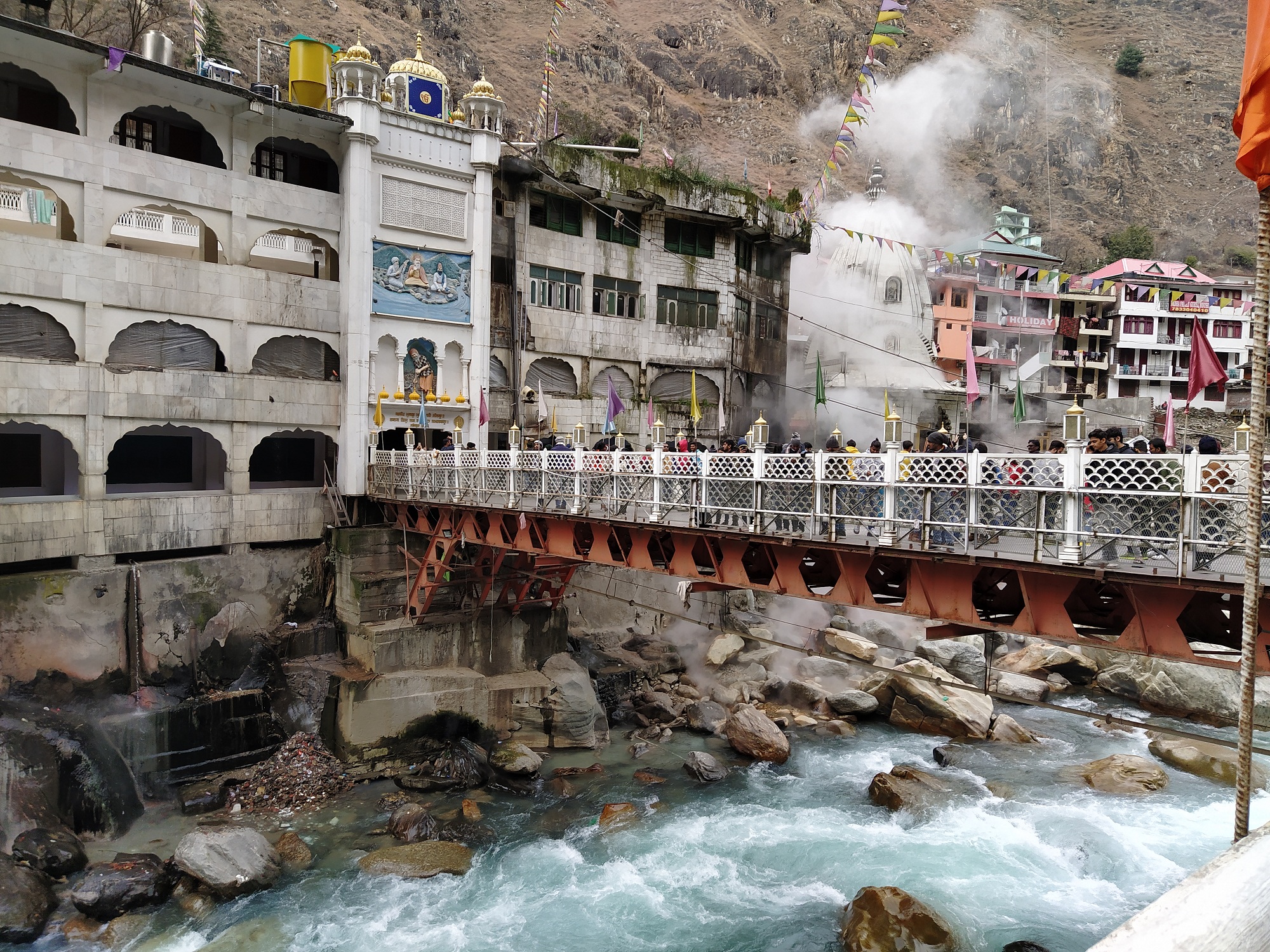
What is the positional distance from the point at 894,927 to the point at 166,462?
79.5 ft

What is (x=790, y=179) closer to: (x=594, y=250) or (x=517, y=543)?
(x=594, y=250)

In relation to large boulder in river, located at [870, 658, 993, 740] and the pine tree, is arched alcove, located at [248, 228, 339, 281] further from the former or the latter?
the pine tree

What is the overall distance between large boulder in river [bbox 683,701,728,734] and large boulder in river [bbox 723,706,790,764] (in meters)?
1.03

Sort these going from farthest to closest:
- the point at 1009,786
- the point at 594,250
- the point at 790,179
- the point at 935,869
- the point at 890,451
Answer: the point at 790,179
the point at 594,250
the point at 1009,786
the point at 935,869
the point at 890,451

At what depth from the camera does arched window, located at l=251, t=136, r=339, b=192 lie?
25.4 m

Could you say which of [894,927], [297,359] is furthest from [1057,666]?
[297,359]

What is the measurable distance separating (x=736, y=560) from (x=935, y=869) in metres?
8.90

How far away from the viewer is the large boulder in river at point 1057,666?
28.3 metres

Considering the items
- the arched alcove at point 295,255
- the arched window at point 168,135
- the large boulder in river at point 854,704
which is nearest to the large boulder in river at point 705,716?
the large boulder in river at point 854,704

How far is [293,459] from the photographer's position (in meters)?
27.4

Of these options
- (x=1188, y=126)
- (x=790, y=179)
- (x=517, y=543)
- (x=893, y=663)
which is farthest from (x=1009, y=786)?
(x=1188, y=126)

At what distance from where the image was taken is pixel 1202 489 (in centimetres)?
795

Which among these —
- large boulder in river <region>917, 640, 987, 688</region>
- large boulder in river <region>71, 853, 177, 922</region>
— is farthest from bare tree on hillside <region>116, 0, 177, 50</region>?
large boulder in river <region>917, 640, 987, 688</region>

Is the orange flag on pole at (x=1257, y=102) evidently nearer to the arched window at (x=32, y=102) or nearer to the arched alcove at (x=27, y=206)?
the arched alcove at (x=27, y=206)
